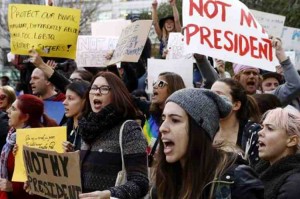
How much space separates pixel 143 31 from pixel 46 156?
11.5 feet

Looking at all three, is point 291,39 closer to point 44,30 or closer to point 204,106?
point 44,30

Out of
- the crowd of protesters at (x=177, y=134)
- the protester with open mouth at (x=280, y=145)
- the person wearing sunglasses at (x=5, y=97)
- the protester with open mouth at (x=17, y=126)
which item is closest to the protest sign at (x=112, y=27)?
the crowd of protesters at (x=177, y=134)

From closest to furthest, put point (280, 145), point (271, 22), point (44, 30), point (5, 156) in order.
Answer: point (280, 145) → point (5, 156) → point (44, 30) → point (271, 22)

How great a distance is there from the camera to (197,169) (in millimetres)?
3342

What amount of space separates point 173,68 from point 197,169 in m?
4.00

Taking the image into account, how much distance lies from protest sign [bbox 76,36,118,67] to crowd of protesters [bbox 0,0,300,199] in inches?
29.2

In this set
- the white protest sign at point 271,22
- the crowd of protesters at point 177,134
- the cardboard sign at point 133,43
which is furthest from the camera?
the white protest sign at point 271,22

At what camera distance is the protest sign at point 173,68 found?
23.7 ft

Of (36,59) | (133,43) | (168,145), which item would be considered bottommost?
(168,145)

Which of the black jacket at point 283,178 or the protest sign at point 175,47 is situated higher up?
the protest sign at point 175,47

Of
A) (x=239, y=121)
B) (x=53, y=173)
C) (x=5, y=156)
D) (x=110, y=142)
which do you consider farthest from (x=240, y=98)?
(x=5, y=156)

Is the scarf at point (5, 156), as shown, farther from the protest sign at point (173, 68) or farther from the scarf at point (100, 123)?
the protest sign at point (173, 68)

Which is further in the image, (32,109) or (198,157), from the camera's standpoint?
(32,109)

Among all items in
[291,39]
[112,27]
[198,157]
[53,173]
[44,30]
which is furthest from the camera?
[291,39]
